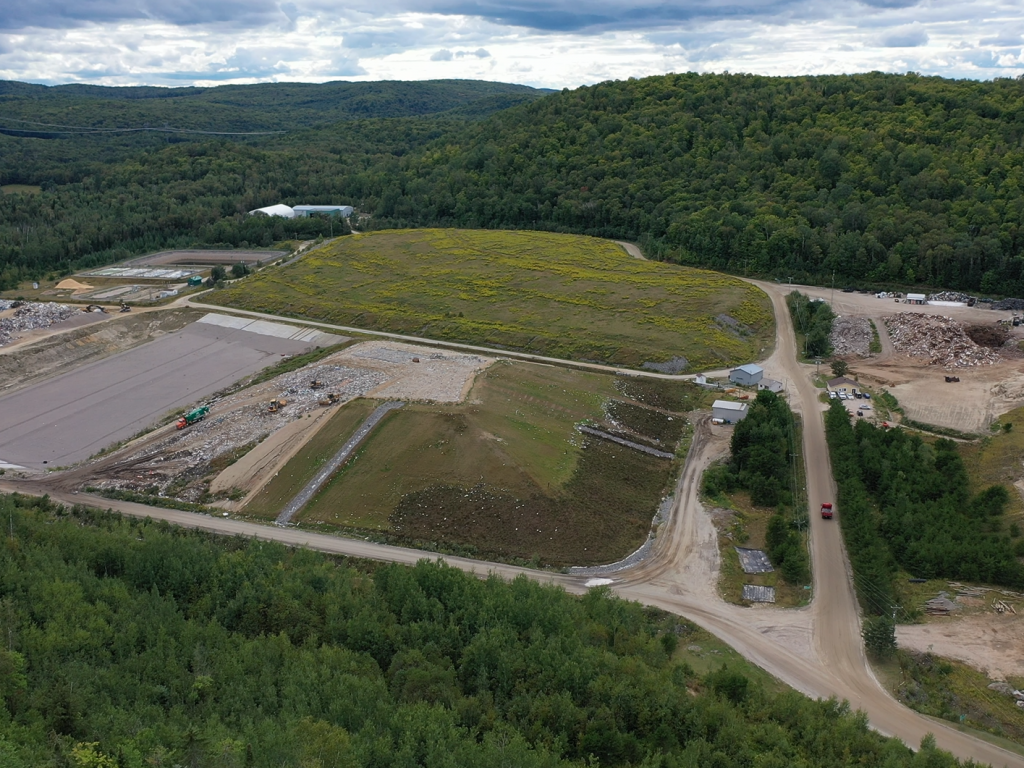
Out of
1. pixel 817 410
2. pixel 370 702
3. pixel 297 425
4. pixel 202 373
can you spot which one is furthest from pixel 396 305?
pixel 370 702

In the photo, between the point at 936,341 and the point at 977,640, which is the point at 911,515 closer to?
the point at 977,640

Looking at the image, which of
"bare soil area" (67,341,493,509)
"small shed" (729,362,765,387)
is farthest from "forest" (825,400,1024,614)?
"bare soil area" (67,341,493,509)

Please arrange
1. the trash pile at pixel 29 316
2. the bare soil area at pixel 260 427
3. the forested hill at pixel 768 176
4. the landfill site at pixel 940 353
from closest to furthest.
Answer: the bare soil area at pixel 260 427 < the landfill site at pixel 940 353 < the trash pile at pixel 29 316 < the forested hill at pixel 768 176

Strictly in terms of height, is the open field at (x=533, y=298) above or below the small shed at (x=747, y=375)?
above

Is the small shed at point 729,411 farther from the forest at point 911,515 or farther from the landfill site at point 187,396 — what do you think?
the landfill site at point 187,396

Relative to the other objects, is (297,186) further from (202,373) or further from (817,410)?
(817,410)

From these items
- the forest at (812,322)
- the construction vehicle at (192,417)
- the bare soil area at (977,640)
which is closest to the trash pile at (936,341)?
the forest at (812,322)

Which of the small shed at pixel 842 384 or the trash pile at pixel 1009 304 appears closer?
the small shed at pixel 842 384
